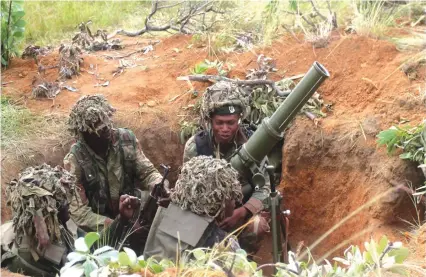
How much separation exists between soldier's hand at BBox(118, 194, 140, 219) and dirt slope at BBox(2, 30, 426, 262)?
1.60 metres

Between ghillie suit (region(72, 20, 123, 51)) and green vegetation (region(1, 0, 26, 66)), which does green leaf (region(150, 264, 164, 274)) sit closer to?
green vegetation (region(1, 0, 26, 66))

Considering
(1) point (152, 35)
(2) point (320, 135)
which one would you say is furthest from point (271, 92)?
(1) point (152, 35)

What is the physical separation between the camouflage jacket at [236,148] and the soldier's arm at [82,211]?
2.95ft

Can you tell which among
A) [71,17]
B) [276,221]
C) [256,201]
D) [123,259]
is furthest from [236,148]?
[71,17]

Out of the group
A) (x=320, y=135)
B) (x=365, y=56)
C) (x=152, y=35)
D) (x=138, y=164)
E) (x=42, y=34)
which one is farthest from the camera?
(x=42, y=34)

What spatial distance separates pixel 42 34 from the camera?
945 cm

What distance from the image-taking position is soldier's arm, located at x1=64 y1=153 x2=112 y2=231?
17.4 ft

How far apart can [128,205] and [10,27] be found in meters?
3.58

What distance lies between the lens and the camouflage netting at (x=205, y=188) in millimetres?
4023

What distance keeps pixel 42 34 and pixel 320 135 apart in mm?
4717

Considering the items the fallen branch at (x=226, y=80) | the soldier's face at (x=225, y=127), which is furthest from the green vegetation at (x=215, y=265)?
the fallen branch at (x=226, y=80)

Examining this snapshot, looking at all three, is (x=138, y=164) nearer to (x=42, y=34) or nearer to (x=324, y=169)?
(x=324, y=169)

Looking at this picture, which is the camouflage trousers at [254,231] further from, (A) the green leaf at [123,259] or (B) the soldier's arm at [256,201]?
(A) the green leaf at [123,259]

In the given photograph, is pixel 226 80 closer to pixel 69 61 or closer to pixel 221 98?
pixel 221 98
